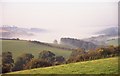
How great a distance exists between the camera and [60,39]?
9.20 meters

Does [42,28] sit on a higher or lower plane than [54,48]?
higher

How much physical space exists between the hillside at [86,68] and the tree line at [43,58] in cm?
18

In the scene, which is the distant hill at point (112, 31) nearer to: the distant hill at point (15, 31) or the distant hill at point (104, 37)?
the distant hill at point (104, 37)

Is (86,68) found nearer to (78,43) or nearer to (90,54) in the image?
(90,54)

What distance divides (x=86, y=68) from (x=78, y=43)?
0.92 meters

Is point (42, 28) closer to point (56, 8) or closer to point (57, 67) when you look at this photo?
point (56, 8)

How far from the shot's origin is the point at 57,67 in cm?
917

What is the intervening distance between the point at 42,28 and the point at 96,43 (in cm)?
191

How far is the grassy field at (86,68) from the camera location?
8.75 meters

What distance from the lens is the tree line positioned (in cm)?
925

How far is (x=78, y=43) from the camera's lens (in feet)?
30.3

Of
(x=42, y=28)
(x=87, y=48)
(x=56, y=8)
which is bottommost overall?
(x=87, y=48)

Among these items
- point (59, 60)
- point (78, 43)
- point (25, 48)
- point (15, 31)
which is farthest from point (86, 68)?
point (15, 31)

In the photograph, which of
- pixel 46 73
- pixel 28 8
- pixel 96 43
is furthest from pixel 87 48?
pixel 28 8
